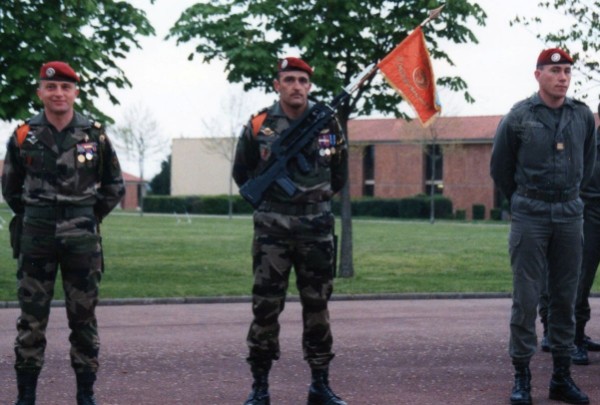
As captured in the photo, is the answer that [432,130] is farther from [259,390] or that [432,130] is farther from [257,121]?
[259,390]

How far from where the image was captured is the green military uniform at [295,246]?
647 centimetres

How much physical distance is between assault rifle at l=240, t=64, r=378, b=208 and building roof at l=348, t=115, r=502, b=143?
58.4 m

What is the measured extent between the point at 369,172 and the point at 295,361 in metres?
72.9

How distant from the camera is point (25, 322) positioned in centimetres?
630

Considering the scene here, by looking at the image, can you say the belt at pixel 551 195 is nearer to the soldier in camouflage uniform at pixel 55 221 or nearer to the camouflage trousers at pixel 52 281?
the soldier in camouflage uniform at pixel 55 221

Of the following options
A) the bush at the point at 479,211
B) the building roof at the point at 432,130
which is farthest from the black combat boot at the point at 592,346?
the bush at the point at 479,211

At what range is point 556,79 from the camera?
22.2ft

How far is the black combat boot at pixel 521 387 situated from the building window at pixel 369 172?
73725 millimetres

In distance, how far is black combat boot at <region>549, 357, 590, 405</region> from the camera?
22.4ft

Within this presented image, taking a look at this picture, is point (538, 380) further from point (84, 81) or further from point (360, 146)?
point (360, 146)

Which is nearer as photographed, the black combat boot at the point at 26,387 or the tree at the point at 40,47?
the black combat boot at the point at 26,387

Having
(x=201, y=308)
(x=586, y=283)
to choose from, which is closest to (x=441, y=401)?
(x=586, y=283)

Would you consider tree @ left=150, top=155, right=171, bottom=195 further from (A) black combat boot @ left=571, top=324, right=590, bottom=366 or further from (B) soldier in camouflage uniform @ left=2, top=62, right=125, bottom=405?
(B) soldier in camouflage uniform @ left=2, top=62, right=125, bottom=405

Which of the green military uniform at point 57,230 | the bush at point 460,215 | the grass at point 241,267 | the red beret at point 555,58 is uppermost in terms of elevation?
the red beret at point 555,58
